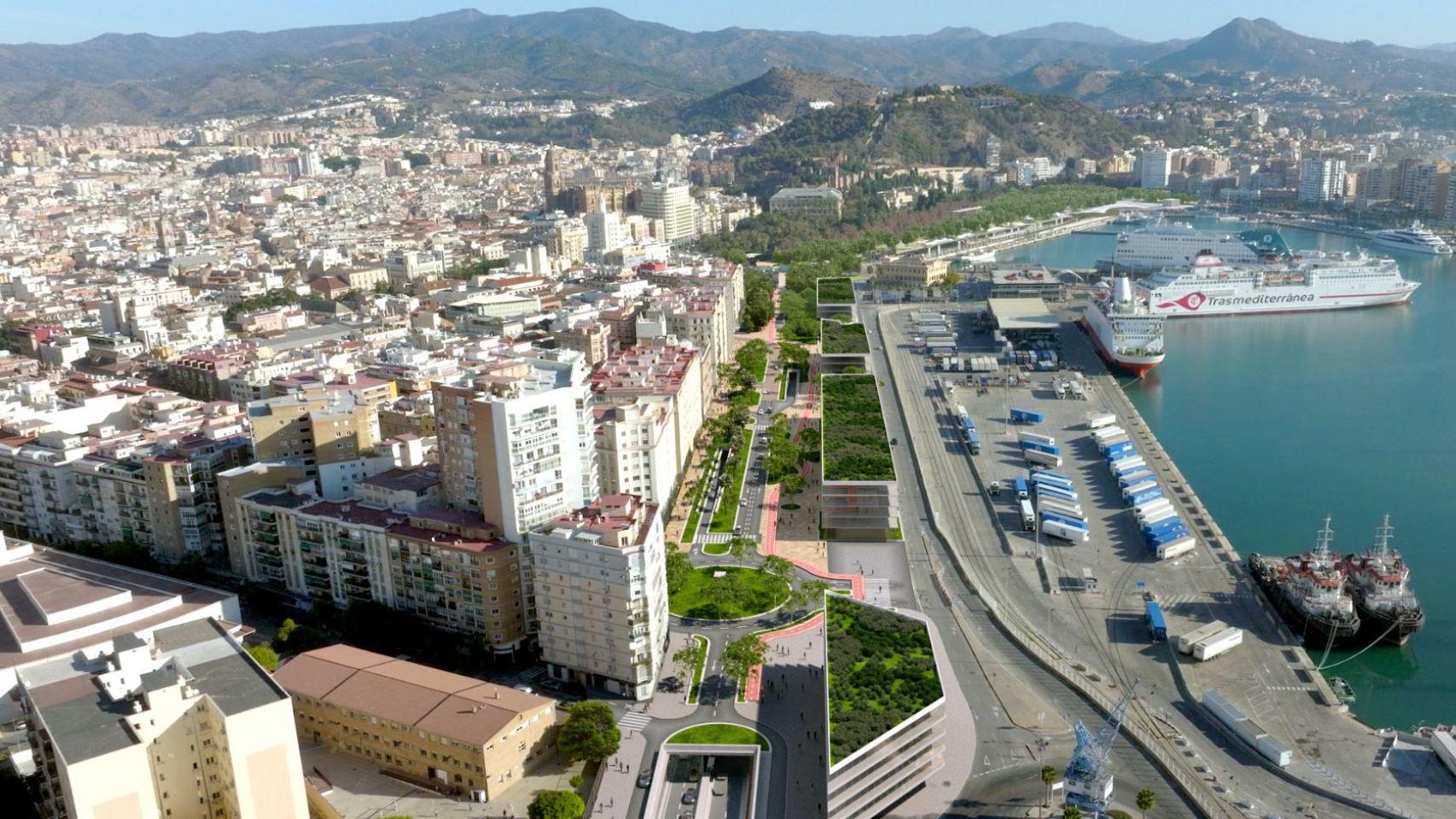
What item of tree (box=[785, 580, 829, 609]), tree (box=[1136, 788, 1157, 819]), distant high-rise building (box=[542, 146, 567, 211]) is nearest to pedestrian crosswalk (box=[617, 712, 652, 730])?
tree (box=[785, 580, 829, 609])

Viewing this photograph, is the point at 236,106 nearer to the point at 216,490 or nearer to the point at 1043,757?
the point at 216,490

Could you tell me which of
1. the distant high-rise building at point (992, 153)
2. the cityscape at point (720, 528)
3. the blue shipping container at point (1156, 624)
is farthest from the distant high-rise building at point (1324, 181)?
the blue shipping container at point (1156, 624)

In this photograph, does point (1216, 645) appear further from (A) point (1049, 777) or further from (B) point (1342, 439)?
(B) point (1342, 439)

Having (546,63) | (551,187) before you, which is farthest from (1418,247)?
(546,63)

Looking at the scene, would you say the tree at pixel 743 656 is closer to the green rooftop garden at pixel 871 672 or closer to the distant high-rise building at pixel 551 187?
the green rooftop garden at pixel 871 672

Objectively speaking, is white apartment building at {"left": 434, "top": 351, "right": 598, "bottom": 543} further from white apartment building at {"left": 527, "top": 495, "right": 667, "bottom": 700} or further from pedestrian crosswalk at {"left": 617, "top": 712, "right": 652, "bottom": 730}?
pedestrian crosswalk at {"left": 617, "top": 712, "right": 652, "bottom": 730}

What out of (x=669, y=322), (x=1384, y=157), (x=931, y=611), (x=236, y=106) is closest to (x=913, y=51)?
(x=236, y=106)
